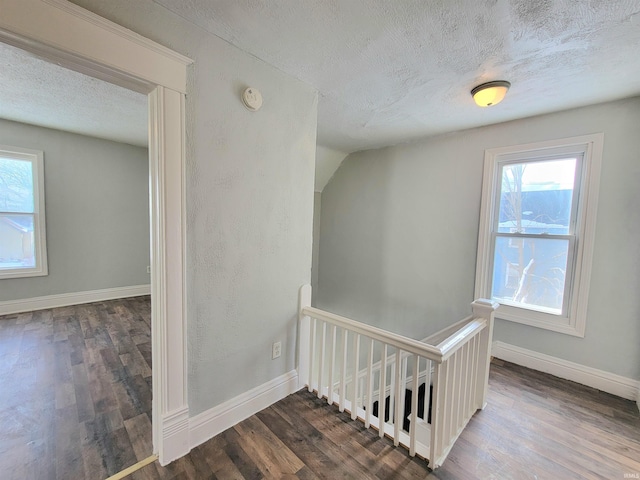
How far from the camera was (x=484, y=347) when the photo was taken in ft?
6.07

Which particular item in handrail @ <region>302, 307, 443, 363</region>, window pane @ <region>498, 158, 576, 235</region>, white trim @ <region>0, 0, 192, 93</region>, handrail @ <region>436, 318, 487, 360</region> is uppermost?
white trim @ <region>0, 0, 192, 93</region>

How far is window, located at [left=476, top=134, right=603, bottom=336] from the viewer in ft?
7.26

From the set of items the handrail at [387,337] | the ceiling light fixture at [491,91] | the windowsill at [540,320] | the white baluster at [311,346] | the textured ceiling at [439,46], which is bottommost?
the white baluster at [311,346]

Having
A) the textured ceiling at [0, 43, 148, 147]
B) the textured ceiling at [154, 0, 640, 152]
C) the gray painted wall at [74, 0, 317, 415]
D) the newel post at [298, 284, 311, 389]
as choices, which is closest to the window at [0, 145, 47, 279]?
the textured ceiling at [0, 43, 148, 147]

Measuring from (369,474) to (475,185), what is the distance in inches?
104

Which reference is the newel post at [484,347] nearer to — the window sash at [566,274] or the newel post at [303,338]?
the window sash at [566,274]

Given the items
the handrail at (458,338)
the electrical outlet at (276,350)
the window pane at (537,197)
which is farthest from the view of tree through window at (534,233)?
the electrical outlet at (276,350)

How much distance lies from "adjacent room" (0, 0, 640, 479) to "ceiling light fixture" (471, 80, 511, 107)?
2 centimetres

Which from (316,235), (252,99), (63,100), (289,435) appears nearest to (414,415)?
(289,435)

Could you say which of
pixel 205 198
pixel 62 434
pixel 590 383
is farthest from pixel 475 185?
pixel 62 434

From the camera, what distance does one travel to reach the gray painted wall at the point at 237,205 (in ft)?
4.58

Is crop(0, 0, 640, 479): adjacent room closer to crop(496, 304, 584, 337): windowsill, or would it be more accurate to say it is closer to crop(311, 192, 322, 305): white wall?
crop(496, 304, 584, 337): windowsill

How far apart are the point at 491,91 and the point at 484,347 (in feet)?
5.86

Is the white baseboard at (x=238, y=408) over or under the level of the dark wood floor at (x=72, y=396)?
over
